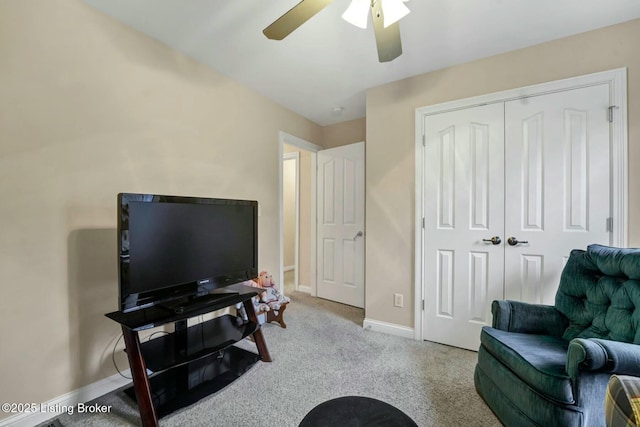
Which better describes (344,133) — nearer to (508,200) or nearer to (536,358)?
(508,200)

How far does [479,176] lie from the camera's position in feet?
7.66

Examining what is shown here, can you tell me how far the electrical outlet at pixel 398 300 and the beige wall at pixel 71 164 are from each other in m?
2.18

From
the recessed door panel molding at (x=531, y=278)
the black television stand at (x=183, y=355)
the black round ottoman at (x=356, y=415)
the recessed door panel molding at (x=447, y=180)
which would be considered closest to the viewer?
the black round ottoman at (x=356, y=415)

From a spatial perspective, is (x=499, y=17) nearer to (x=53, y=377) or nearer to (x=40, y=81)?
(x=40, y=81)

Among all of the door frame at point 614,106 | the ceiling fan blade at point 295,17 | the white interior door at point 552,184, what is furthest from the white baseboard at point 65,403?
the door frame at point 614,106

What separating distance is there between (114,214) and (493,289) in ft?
9.70

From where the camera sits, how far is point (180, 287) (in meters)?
1.78

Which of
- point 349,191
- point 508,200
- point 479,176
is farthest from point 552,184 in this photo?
point 349,191

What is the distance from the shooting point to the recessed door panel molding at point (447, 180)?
8.01 feet

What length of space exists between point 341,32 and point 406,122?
3.46ft

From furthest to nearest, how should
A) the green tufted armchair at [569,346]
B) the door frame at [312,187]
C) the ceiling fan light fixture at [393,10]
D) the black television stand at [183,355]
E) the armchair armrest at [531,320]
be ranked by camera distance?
1. the door frame at [312,187]
2. the armchair armrest at [531,320]
3. the black television stand at [183,355]
4. the ceiling fan light fixture at [393,10]
5. the green tufted armchair at [569,346]

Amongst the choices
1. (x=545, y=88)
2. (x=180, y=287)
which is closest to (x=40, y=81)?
(x=180, y=287)

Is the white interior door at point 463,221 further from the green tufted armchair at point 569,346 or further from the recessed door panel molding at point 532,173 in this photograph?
the green tufted armchair at point 569,346

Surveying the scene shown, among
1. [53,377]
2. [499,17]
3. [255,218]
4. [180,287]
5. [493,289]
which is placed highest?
[499,17]
